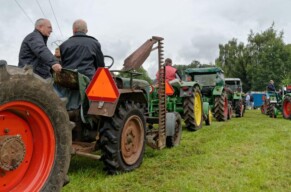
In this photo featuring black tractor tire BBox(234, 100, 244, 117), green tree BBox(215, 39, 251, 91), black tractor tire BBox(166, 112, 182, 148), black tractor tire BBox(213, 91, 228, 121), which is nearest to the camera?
black tractor tire BBox(166, 112, 182, 148)

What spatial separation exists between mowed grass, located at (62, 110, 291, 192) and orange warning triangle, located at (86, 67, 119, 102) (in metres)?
0.97

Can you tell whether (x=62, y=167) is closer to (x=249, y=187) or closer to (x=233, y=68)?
(x=249, y=187)

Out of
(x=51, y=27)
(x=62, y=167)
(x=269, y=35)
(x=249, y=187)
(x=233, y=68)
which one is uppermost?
(x=269, y=35)

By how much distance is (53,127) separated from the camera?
2895 mm

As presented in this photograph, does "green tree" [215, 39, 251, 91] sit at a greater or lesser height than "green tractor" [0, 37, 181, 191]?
greater

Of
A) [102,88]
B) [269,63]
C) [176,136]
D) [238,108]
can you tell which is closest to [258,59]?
[269,63]

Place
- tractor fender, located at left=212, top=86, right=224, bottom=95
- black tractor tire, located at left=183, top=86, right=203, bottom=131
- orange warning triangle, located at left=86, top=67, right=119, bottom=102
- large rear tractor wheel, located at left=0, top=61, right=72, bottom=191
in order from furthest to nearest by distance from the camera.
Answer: tractor fender, located at left=212, top=86, right=224, bottom=95 → black tractor tire, located at left=183, top=86, right=203, bottom=131 → orange warning triangle, located at left=86, top=67, right=119, bottom=102 → large rear tractor wheel, located at left=0, top=61, right=72, bottom=191

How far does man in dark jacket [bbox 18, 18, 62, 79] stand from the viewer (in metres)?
3.83

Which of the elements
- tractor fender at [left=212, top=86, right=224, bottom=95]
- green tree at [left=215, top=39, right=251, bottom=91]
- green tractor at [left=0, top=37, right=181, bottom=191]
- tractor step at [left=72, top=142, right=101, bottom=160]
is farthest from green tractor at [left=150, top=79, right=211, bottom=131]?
green tree at [left=215, top=39, right=251, bottom=91]

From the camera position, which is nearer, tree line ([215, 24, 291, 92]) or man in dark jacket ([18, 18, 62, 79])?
man in dark jacket ([18, 18, 62, 79])

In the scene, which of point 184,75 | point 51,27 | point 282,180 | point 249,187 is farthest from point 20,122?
point 184,75

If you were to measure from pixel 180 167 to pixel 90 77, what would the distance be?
1.74 m

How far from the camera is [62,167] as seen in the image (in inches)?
115

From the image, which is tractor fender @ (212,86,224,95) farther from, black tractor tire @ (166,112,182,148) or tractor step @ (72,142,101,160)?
tractor step @ (72,142,101,160)
